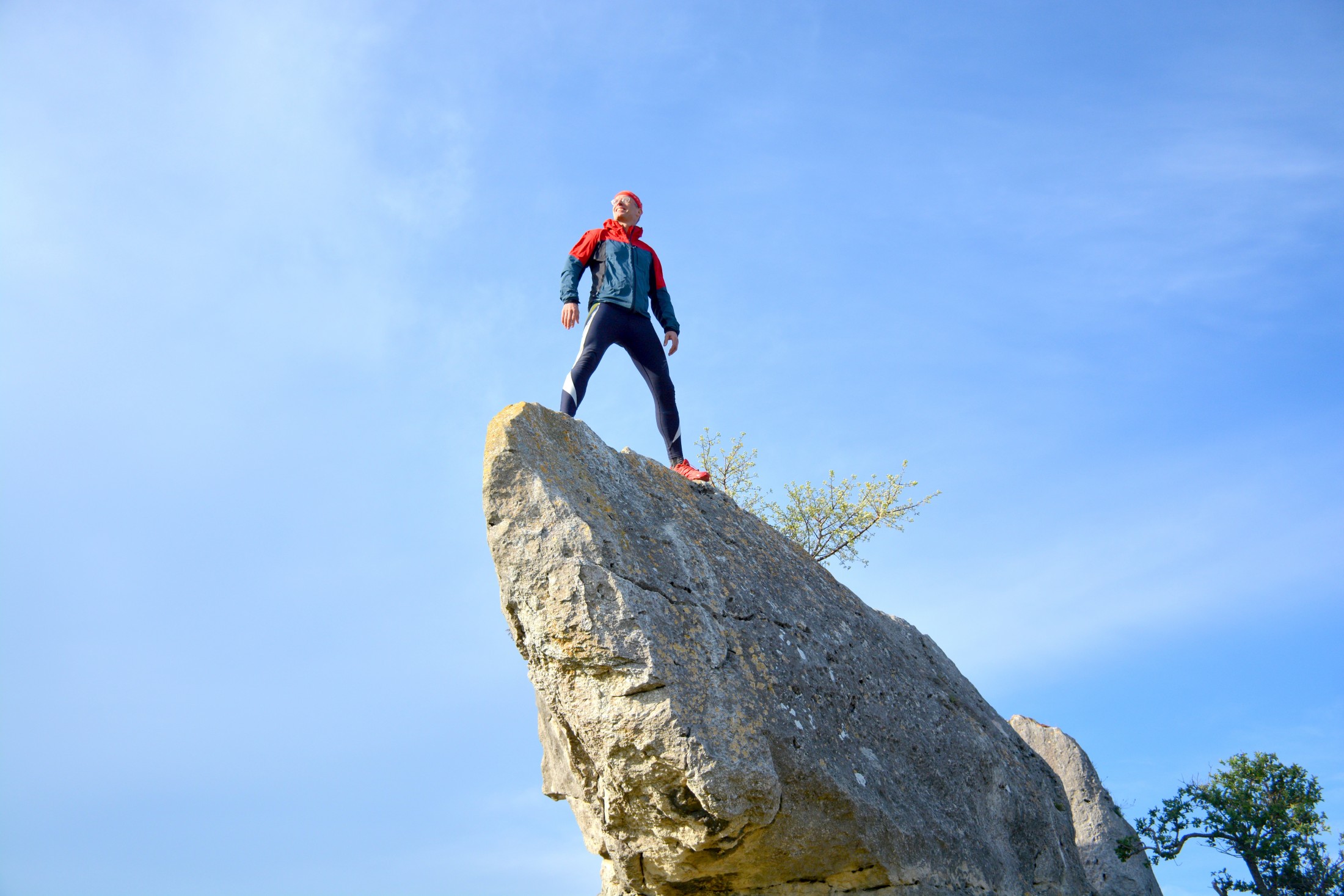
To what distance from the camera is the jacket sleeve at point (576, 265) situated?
8594 millimetres

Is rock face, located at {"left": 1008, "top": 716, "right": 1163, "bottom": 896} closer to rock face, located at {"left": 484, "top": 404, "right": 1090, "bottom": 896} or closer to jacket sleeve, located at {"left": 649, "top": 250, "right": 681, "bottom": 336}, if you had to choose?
rock face, located at {"left": 484, "top": 404, "right": 1090, "bottom": 896}

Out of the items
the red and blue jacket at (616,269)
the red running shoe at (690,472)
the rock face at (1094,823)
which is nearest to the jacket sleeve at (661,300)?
the red and blue jacket at (616,269)

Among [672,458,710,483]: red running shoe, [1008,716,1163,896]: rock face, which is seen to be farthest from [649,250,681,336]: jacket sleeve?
[1008,716,1163,896]: rock face

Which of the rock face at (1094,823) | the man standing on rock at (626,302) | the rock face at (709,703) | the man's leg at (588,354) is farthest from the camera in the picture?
the rock face at (1094,823)

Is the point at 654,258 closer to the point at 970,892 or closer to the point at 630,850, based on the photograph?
the point at 630,850

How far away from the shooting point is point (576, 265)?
870 centimetres

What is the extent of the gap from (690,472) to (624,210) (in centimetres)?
262

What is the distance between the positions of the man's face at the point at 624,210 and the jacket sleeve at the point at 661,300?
1.17 feet

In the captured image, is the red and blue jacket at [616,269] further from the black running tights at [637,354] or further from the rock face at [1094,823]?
the rock face at [1094,823]

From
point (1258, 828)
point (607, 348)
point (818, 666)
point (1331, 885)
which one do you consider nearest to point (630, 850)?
point (818, 666)

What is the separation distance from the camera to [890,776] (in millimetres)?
6781

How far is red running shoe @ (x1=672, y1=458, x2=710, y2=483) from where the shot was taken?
26.9 ft

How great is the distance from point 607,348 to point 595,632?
3438 millimetres

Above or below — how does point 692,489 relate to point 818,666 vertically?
above
